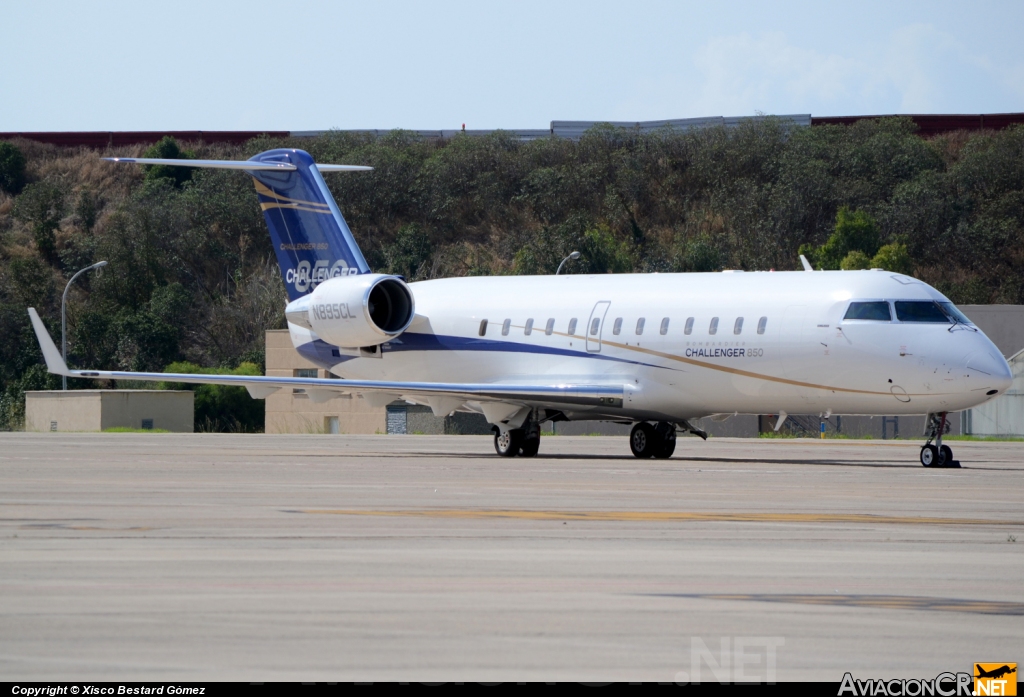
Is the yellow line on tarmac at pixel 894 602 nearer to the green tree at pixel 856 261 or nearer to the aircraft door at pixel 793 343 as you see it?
the aircraft door at pixel 793 343

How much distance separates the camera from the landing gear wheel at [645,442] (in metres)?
27.6

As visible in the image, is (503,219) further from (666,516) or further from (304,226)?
(666,516)

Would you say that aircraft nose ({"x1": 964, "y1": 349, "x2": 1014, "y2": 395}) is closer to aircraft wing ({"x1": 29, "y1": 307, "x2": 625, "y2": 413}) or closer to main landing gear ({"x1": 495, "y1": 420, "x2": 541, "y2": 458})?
aircraft wing ({"x1": 29, "y1": 307, "x2": 625, "y2": 413})

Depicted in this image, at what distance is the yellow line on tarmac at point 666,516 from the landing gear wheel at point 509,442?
13059 millimetres

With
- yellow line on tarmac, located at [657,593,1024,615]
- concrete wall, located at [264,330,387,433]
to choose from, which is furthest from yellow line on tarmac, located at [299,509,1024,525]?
concrete wall, located at [264,330,387,433]

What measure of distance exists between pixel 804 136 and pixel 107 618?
295 feet

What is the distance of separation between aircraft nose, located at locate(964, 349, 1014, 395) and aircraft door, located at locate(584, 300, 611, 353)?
699cm

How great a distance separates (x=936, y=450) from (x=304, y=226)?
14427mm

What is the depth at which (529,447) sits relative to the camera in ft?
91.0

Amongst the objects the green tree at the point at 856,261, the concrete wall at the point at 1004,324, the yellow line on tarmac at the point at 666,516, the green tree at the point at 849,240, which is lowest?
the yellow line on tarmac at the point at 666,516

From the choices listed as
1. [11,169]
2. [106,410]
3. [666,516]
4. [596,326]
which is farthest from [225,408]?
[666,516]

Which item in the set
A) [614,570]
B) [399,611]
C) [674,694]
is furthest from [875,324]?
[674,694]

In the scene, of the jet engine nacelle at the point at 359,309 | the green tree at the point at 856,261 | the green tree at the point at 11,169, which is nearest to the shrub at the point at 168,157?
the green tree at the point at 11,169

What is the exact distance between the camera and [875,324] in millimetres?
23516
